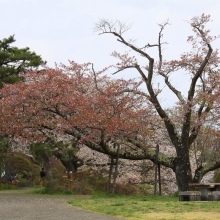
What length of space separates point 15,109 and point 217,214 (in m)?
10.9

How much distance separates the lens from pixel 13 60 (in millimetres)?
23203

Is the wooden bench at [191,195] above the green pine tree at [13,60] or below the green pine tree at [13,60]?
below

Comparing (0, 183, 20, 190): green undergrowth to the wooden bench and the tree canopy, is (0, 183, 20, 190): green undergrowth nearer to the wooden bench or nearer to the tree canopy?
the tree canopy

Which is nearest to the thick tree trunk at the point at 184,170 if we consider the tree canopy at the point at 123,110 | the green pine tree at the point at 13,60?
the tree canopy at the point at 123,110

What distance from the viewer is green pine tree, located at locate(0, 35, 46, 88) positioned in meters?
22.8

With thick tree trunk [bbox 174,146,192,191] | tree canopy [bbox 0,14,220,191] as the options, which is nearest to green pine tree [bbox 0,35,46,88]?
tree canopy [bbox 0,14,220,191]

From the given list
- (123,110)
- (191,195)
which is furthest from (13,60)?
(191,195)

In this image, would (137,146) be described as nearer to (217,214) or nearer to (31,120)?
(31,120)

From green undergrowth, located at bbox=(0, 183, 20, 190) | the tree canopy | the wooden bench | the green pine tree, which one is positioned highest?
the green pine tree

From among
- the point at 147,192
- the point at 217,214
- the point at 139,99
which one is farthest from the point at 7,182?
the point at 217,214

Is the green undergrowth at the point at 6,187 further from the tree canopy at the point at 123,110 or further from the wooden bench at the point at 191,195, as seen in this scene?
the wooden bench at the point at 191,195

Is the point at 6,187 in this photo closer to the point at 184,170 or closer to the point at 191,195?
the point at 184,170

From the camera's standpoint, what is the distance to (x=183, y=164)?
58.6 ft

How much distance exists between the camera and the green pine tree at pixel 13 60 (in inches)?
896
